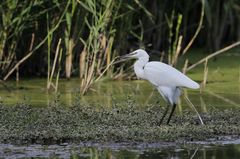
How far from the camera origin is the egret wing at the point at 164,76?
19.4ft

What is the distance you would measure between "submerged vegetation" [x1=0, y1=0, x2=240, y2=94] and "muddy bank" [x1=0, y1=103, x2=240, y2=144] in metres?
1.04

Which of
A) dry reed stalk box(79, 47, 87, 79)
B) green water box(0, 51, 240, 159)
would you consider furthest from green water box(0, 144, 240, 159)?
dry reed stalk box(79, 47, 87, 79)

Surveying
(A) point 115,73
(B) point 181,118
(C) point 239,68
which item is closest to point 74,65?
(A) point 115,73

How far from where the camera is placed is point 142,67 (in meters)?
6.27

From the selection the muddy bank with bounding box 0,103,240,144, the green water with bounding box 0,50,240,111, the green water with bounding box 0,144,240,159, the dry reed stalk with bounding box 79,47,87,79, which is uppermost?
the dry reed stalk with bounding box 79,47,87,79

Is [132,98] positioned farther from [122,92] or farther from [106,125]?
[106,125]

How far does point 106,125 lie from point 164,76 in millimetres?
653

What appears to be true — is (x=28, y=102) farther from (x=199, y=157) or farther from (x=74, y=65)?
(x=199, y=157)

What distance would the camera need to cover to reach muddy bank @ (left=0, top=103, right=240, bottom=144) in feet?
17.2

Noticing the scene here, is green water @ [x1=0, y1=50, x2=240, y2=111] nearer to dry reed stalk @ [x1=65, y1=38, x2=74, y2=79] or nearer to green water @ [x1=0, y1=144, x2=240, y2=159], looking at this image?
dry reed stalk @ [x1=65, y1=38, x2=74, y2=79]

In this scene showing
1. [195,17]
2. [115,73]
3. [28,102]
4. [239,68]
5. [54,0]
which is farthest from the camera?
[195,17]

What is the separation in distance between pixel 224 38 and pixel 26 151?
19.6 feet

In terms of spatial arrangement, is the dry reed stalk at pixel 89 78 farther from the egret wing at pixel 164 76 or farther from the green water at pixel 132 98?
the egret wing at pixel 164 76

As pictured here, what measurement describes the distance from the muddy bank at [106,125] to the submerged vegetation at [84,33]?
1.04 meters
